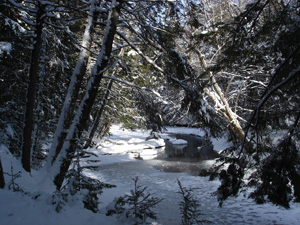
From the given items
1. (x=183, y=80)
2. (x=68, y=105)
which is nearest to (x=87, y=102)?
(x=68, y=105)

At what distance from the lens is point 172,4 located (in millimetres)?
4969

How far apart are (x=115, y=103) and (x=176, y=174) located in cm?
688

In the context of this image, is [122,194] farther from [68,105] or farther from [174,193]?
[68,105]

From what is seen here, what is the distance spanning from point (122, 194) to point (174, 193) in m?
1.97

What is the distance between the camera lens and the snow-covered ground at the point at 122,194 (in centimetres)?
300

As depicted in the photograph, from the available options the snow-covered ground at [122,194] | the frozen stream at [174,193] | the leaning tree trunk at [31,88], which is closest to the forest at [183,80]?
the leaning tree trunk at [31,88]

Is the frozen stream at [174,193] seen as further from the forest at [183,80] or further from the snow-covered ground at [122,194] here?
the forest at [183,80]

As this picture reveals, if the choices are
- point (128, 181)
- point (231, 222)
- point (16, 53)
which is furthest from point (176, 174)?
point (16, 53)

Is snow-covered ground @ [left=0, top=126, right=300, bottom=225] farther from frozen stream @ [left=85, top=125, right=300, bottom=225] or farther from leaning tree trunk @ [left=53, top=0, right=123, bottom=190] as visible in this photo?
leaning tree trunk @ [left=53, top=0, right=123, bottom=190]

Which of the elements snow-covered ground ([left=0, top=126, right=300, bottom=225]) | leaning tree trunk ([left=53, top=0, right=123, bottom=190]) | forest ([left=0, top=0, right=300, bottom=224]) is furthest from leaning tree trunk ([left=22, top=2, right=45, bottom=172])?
leaning tree trunk ([left=53, top=0, right=123, bottom=190])

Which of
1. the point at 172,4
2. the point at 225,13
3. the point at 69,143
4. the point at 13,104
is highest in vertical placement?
the point at 225,13

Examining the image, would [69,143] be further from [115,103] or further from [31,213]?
[115,103]

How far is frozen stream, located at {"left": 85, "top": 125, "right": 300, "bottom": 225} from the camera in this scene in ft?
17.9

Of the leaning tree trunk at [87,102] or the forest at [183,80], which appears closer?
the forest at [183,80]
